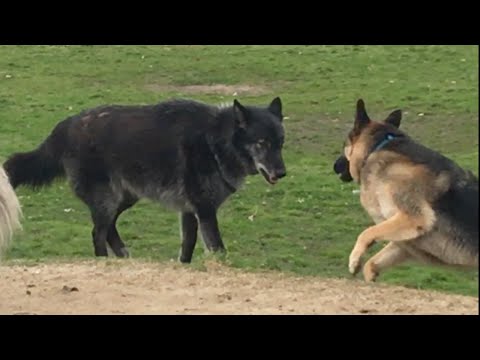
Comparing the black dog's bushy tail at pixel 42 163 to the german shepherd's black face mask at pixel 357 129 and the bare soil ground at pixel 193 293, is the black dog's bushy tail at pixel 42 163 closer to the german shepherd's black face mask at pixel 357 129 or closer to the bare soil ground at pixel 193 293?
the bare soil ground at pixel 193 293

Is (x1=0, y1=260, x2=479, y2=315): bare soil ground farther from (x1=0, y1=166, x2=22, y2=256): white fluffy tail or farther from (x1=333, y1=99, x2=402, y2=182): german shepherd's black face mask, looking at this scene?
(x1=333, y1=99, x2=402, y2=182): german shepherd's black face mask

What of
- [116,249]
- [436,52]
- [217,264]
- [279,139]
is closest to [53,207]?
[116,249]

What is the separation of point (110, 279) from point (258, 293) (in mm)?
1477

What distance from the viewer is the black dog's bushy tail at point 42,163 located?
1205 centimetres

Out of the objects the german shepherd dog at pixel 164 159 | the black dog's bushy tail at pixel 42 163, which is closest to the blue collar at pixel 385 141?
the german shepherd dog at pixel 164 159

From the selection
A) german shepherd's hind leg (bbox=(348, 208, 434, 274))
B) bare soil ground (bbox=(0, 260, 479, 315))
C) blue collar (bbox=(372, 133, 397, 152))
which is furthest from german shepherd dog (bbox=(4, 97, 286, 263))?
german shepherd's hind leg (bbox=(348, 208, 434, 274))

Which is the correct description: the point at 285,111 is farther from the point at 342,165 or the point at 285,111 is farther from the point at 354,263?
the point at 354,263

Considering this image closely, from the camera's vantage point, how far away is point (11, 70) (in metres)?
27.4

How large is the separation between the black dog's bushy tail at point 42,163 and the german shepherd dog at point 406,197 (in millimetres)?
4048

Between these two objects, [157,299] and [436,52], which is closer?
[157,299]

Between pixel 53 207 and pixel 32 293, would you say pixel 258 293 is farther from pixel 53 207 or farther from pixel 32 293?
pixel 53 207

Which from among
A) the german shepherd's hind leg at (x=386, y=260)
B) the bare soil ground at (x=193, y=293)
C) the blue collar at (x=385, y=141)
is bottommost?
the bare soil ground at (x=193, y=293)

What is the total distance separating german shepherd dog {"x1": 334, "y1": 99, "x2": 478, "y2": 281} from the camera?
5969mm

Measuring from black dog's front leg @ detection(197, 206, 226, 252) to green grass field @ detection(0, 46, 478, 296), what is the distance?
0.88 feet
